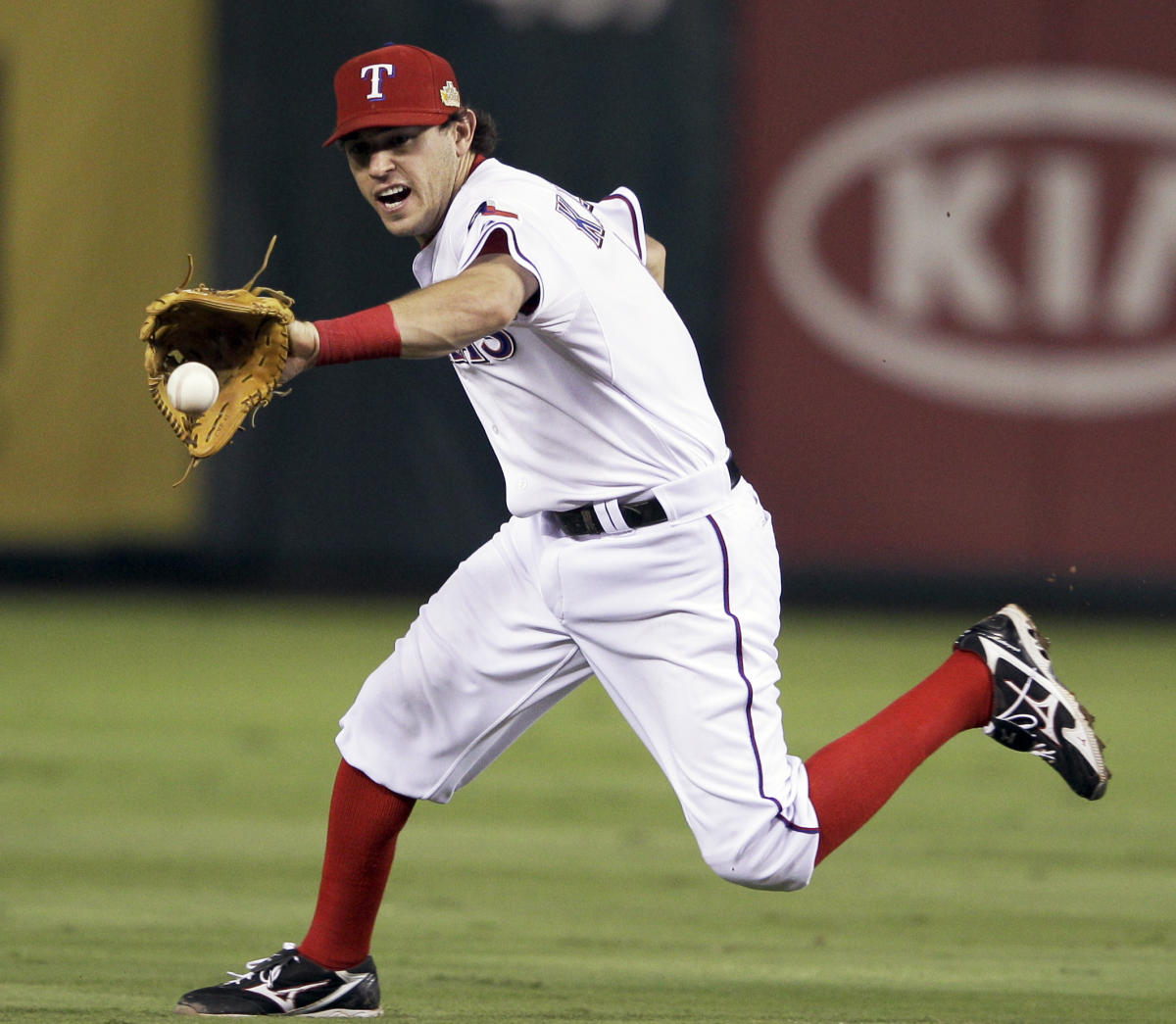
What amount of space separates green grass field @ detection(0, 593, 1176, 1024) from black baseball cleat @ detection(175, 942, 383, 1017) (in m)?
0.07

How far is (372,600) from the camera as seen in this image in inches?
435

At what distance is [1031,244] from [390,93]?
277 inches

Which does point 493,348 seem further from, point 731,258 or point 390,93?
point 731,258

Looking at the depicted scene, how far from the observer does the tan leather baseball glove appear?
10.4 ft

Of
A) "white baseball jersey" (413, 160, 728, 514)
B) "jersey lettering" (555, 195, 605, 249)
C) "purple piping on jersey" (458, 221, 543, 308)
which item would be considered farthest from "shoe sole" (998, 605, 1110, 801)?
"purple piping on jersey" (458, 221, 543, 308)

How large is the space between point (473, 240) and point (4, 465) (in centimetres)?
771

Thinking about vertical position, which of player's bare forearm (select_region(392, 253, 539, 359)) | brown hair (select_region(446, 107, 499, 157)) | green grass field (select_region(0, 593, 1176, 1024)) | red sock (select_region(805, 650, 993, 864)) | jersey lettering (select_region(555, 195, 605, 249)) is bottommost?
green grass field (select_region(0, 593, 1176, 1024))

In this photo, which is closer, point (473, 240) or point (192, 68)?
point (473, 240)

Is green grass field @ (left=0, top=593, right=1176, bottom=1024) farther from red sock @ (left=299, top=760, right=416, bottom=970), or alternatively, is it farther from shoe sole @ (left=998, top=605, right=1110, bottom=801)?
shoe sole @ (left=998, top=605, right=1110, bottom=801)

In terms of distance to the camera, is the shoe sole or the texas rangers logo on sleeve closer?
the texas rangers logo on sleeve

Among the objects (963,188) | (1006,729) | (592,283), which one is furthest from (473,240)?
(963,188)

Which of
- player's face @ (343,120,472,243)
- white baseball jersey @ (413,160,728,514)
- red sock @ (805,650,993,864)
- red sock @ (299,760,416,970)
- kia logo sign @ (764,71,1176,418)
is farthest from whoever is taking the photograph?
kia logo sign @ (764,71,1176,418)

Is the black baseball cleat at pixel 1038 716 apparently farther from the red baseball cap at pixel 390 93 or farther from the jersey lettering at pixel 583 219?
the red baseball cap at pixel 390 93

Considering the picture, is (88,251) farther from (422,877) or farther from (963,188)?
(422,877)
